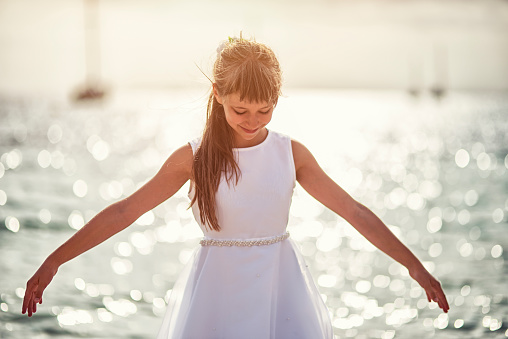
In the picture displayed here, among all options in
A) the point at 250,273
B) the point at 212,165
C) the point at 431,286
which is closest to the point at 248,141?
the point at 212,165

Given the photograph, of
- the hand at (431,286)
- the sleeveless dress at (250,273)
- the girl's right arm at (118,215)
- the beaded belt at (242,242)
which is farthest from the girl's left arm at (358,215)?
the girl's right arm at (118,215)

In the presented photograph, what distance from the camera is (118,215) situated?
3.25m

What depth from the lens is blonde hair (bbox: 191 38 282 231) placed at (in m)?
3.07

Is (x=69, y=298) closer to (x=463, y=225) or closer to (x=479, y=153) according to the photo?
(x=463, y=225)

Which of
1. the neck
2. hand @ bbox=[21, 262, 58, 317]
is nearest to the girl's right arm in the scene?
hand @ bbox=[21, 262, 58, 317]

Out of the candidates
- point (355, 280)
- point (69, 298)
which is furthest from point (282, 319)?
point (355, 280)

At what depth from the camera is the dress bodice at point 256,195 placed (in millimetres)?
3180

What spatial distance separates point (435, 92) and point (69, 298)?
115 metres

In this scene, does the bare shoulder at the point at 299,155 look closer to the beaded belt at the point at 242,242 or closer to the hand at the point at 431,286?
the beaded belt at the point at 242,242

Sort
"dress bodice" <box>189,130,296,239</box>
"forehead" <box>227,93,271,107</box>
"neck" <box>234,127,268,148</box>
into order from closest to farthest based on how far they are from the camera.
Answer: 1. "forehead" <box>227,93,271,107</box>
2. "dress bodice" <box>189,130,296,239</box>
3. "neck" <box>234,127,268,148</box>

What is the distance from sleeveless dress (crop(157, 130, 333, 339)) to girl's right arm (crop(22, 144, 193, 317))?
0.09 meters

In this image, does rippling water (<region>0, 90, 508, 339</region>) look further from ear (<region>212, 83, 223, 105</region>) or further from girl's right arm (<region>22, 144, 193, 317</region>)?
girl's right arm (<region>22, 144, 193, 317</region>)

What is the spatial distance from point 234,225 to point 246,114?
1.51 feet

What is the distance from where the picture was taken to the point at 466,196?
1962cm
